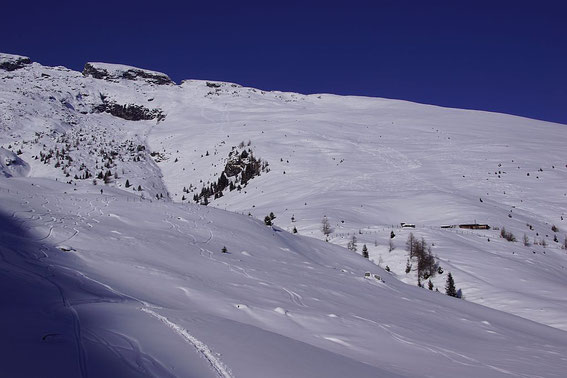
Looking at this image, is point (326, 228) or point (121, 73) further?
point (121, 73)

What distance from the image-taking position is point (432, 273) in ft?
84.3

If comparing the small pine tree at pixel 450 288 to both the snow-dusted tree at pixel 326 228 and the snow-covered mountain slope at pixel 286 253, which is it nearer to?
the snow-covered mountain slope at pixel 286 253

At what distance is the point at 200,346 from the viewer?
18.3ft

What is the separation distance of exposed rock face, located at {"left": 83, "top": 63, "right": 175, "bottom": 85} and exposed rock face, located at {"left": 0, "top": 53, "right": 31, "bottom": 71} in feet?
62.9

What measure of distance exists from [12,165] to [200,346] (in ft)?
219

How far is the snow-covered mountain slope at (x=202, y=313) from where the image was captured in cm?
484

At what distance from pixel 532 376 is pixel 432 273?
63.0ft

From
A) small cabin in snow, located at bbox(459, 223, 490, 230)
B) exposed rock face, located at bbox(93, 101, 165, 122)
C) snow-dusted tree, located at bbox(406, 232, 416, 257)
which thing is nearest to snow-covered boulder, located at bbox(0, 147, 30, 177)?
exposed rock face, located at bbox(93, 101, 165, 122)

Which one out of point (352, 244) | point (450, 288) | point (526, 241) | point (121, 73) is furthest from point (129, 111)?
point (450, 288)

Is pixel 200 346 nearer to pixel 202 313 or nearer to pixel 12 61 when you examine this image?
pixel 202 313

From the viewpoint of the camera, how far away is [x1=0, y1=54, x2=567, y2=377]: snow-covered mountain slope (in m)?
5.84

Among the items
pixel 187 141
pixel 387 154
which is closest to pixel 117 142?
pixel 187 141

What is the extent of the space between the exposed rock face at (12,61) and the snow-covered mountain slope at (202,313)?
14486 cm

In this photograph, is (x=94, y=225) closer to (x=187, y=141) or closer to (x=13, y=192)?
(x=13, y=192)
